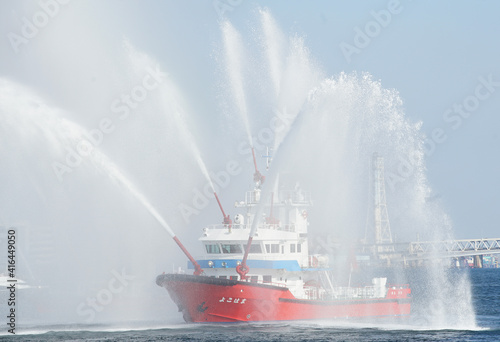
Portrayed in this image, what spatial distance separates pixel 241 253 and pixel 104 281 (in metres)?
47.1

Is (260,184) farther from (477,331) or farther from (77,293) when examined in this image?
(77,293)

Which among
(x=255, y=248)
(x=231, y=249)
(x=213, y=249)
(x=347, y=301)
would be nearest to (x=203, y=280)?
(x=231, y=249)

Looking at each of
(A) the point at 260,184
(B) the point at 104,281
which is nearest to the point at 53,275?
(B) the point at 104,281

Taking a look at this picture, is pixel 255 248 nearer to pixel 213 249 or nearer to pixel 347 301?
pixel 213 249

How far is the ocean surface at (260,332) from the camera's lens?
35625 millimetres

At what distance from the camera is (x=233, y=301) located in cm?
3884

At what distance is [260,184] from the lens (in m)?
45.8

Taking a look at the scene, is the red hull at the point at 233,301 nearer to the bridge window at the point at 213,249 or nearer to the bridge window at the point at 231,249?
the bridge window at the point at 213,249

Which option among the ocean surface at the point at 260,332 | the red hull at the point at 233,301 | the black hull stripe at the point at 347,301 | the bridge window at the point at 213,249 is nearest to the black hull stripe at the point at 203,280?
the red hull at the point at 233,301

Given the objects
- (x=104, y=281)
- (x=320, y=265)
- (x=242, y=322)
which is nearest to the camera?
(x=242, y=322)

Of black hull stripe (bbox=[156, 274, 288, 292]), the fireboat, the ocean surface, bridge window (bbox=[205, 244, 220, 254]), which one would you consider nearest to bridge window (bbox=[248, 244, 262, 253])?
the fireboat

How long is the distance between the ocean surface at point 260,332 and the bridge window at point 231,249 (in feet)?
15.0

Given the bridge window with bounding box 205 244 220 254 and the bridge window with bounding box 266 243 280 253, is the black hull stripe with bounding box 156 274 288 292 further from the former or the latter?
the bridge window with bounding box 205 244 220 254

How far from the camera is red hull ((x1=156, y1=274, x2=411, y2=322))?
38719mm
